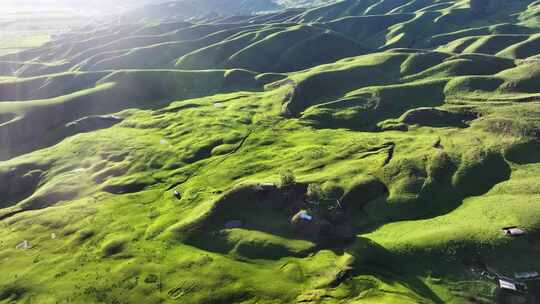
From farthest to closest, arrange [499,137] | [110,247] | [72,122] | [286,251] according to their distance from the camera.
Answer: [72,122]
[499,137]
[110,247]
[286,251]

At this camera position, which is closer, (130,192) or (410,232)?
(410,232)

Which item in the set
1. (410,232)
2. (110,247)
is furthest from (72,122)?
(410,232)

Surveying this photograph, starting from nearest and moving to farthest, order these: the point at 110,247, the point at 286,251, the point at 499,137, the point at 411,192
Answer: the point at 286,251
the point at 110,247
the point at 411,192
the point at 499,137

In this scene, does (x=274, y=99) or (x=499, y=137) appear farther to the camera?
(x=274, y=99)

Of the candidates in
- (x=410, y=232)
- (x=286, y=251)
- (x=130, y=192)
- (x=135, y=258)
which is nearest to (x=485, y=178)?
(x=410, y=232)

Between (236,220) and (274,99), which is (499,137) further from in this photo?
(274,99)

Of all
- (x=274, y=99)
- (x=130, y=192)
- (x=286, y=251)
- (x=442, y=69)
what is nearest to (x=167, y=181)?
(x=130, y=192)

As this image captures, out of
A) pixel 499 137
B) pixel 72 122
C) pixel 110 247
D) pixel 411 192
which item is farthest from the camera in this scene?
pixel 72 122

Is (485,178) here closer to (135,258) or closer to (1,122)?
(135,258)

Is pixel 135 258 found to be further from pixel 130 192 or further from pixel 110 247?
pixel 130 192
